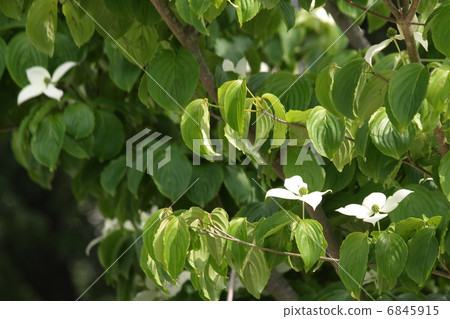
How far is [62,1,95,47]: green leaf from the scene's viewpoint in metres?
1.13

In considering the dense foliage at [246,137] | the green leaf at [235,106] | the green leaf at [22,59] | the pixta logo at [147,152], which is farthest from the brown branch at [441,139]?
the green leaf at [22,59]

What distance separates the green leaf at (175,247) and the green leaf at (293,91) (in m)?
0.31

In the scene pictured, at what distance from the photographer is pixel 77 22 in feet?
3.90

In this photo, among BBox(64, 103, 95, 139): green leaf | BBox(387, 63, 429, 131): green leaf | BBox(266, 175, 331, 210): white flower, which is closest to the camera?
BBox(387, 63, 429, 131): green leaf

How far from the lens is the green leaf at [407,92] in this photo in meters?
0.87

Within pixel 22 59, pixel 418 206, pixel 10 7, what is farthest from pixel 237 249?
pixel 22 59

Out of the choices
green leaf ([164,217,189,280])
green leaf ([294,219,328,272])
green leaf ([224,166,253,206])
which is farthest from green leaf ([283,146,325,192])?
green leaf ([224,166,253,206])

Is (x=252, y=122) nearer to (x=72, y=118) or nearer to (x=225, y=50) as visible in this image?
(x=72, y=118)

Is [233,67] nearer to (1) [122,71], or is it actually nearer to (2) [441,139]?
(1) [122,71]

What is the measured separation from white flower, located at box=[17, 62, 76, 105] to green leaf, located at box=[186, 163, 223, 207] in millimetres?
277

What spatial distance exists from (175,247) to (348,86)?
0.28 metres

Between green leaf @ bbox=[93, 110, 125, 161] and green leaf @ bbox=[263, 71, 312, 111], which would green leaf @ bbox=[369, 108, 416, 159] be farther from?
green leaf @ bbox=[93, 110, 125, 161]

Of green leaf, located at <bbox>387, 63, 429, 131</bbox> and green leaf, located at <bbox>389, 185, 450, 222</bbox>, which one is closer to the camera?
green leaf, located at <bbox>387, 63, 429, 131</bbox>

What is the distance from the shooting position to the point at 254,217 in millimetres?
1234
